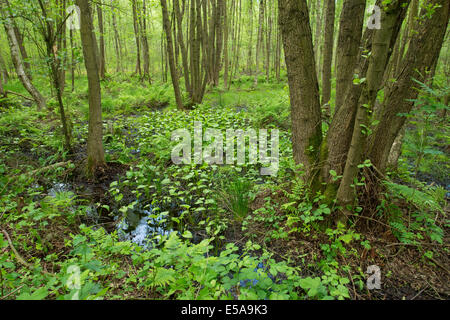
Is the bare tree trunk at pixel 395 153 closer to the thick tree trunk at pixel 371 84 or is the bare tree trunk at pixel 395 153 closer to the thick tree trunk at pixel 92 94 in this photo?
the thick tree trunk at pixel 371 84

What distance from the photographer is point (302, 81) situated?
2.70m

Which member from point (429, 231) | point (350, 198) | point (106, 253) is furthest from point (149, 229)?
point (429, 231)

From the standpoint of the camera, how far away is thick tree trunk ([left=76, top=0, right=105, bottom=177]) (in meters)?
3.99

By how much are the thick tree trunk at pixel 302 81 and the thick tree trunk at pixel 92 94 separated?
331cm

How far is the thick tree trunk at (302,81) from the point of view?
2.58m

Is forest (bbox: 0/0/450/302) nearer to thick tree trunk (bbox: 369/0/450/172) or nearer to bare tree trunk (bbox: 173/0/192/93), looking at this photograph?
thick tree trunk (bbox: 369/0/450/172)

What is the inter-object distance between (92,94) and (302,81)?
12.2ft

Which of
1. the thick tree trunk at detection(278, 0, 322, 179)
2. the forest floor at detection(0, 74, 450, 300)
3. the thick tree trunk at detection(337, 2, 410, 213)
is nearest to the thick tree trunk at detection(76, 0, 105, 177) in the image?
the forest floor at detection(0, 74, 450, 300)

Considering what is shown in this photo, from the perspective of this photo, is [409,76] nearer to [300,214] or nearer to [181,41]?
[300,214]

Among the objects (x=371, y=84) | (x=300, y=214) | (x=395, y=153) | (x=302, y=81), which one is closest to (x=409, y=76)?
(x=371, y=84)

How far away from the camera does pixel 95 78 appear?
4.22 m

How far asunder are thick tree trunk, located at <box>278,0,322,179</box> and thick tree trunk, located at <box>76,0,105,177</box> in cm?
331
